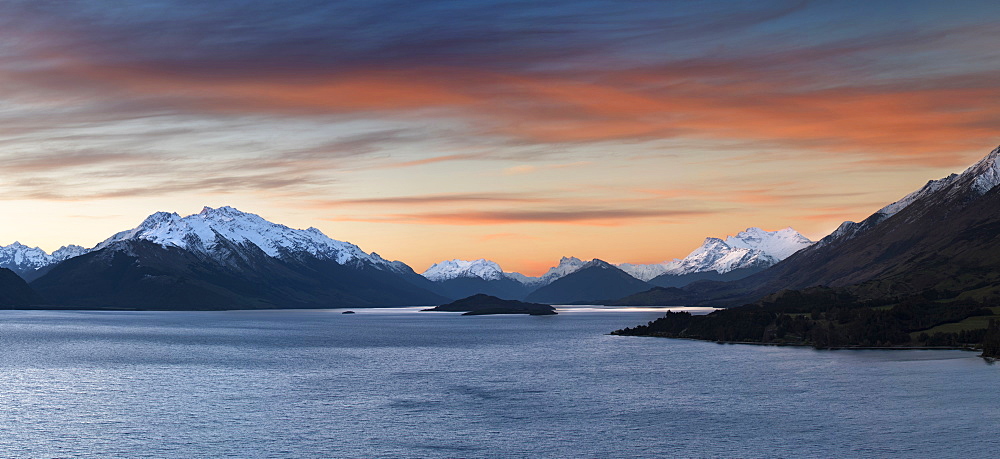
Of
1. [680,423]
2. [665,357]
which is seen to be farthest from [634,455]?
[665,357]

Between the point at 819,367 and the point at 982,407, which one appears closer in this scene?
the point at 982,407

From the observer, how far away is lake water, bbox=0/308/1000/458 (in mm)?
83125

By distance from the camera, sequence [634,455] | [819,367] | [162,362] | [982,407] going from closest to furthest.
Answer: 1. [634,455]
2. [982,407]
3. [819,367]
4. [162,362]

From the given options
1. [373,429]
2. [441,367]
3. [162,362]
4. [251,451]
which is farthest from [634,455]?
[162,362]

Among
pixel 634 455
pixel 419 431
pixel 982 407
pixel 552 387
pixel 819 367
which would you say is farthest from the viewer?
pixel 819 367

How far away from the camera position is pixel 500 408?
10612cm

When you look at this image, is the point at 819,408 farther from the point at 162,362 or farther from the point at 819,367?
the point at 162,362

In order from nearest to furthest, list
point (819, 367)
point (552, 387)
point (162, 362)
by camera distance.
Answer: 1. point (552, 387)
2. point (819, 367)
3. point (162, 362)

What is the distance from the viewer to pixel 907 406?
106 m

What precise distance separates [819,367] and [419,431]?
299ft

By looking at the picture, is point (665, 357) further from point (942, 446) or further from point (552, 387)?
point (942, 446)

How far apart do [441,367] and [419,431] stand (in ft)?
225

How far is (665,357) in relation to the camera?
179125mm

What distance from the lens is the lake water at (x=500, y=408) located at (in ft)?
Result: 273
